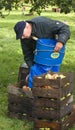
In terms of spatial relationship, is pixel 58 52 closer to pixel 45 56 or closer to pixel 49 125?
pixel 45 56

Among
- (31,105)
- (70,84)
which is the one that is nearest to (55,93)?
(70,84)

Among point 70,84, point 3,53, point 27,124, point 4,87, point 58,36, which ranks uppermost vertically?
point 58,36

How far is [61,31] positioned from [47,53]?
495 mm

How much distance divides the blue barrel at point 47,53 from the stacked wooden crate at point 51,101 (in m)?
0.65

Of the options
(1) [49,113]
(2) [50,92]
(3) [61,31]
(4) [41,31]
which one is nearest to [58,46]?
(3) [61,31]

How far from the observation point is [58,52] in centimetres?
755

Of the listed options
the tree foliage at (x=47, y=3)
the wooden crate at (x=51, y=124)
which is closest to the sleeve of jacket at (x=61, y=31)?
the wooden crate at (x=51, y=124)

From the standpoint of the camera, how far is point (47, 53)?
7.57m

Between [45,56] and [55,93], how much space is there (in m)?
1.06

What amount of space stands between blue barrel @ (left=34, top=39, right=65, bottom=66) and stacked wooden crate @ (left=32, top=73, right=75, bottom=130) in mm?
648

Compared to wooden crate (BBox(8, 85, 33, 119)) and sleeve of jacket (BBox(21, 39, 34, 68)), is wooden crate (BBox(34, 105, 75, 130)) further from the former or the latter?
sleeve of jacket (BBox(21, 39, 34, 68))

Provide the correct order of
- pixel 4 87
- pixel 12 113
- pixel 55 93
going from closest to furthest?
pixel 55 93
pixel 12 113
pixel 4 87

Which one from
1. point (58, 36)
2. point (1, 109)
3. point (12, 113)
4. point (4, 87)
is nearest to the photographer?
point (58, 36)

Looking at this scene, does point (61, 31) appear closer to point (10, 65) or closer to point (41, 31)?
point (41, 31)
